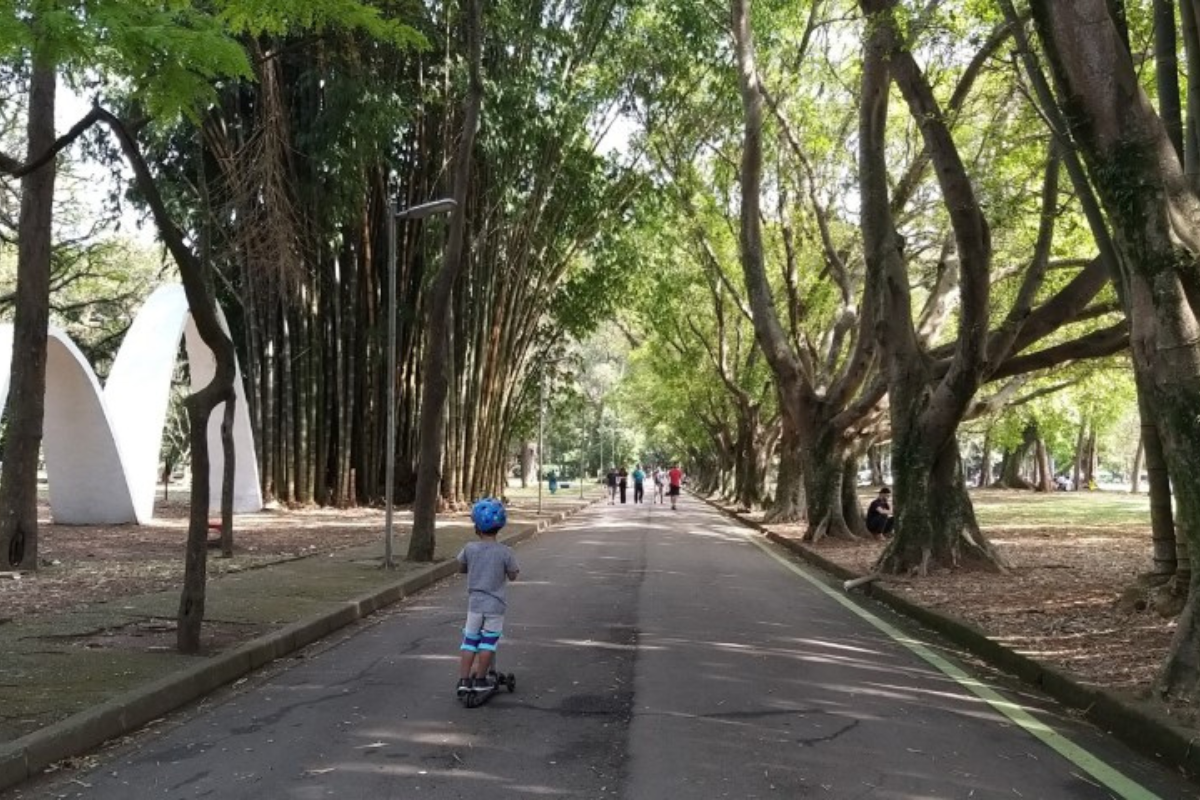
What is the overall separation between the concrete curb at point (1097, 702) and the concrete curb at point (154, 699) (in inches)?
227

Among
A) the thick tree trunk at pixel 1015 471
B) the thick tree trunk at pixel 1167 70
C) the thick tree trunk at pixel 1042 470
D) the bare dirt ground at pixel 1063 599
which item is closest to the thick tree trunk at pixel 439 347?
the bare dirt ground at pixel 1063 599

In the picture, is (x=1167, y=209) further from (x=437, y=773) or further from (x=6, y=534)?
(x=6, y=534)

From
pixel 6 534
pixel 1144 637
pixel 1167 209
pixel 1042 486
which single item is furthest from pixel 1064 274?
pixel 1042 486

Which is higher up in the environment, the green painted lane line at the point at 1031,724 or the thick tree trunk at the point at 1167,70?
the thick tree trunk at the point at 1167,70

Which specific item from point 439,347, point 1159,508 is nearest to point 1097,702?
point 1159,508

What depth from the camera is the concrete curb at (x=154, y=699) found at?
5371mm

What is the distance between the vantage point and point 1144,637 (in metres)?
8.68

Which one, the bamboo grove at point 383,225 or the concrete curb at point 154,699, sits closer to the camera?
the concrete curb at point 154,699

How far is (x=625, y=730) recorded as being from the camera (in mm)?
6113

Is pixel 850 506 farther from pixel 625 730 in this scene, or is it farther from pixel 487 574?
pixel 625 730

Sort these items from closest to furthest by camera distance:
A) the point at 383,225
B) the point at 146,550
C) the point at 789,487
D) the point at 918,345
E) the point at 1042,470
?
the point at 918,345 → the point at 146,550 → the point at 383,225 → the point at 789,487 → the point at 1042,470

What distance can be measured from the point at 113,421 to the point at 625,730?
A: 16.3 meters

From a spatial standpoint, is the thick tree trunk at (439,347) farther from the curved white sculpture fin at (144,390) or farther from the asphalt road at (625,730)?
the curved white sculpture fin at (144,390)

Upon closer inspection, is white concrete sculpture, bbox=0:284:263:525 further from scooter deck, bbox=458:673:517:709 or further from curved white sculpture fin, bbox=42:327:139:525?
scooter deck, bbox=458:673:517:709
